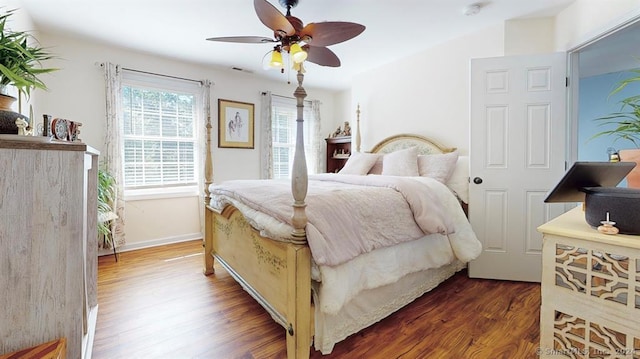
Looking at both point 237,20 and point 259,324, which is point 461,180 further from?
point 237,20

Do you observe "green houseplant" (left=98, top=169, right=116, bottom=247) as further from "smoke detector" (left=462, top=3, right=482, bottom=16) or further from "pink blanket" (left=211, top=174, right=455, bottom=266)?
"smoke detector" (left=462, top=3, right=482, bottom=16)

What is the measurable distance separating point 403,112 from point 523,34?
4.83 ft

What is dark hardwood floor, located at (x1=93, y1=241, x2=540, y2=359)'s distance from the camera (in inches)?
62.7

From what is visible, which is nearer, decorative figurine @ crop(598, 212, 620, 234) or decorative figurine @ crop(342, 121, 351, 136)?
decorative figurine @ crop(598, 212, 620, 234)

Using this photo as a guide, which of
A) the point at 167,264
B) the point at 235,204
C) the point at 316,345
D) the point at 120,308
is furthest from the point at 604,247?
the point at 167,264

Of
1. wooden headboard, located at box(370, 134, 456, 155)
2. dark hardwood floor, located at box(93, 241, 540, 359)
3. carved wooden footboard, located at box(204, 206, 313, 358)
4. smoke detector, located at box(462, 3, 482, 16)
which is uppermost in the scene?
smoke detector, located at box(462, 3, 482, 16)

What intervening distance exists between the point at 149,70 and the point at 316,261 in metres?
3.66

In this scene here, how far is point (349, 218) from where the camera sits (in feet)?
5.32

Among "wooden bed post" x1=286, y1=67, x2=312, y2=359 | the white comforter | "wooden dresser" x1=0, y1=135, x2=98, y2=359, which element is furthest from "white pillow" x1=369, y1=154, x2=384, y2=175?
"wooden dresser" x1=0, y1=135, x2=98, y2=359

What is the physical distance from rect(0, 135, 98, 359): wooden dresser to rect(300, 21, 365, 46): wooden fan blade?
5.02 ft

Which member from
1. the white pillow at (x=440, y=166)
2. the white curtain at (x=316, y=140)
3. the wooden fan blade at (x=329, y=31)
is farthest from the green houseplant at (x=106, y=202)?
the white pillow at (x=440, y=166)

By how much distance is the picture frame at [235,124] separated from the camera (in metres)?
Answer: 4.17

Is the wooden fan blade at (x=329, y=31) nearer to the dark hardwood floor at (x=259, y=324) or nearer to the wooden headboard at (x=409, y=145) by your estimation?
the wooden headboard at (x=409, y=145)

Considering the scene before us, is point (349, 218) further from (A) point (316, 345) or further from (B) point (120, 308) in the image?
(B) point (120, 308)
